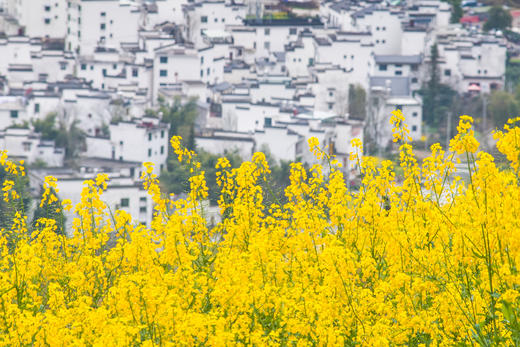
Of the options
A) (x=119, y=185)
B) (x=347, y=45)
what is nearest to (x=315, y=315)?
(x=119, y=185)

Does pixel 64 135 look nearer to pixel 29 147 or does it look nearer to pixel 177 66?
pixel 29 147

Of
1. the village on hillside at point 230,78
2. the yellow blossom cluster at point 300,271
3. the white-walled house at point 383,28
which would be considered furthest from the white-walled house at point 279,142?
the yellow blossom cluster at point 300,271

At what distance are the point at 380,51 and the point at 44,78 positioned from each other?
7.95m

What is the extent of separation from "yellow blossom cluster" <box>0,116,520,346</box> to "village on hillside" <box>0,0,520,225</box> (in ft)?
35.2

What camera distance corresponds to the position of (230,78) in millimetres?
26016

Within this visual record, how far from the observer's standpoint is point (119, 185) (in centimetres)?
1580

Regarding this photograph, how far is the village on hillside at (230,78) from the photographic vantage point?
19844 mm

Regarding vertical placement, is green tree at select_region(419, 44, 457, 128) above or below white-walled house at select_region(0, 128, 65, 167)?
above

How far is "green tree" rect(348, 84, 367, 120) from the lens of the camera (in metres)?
23.6

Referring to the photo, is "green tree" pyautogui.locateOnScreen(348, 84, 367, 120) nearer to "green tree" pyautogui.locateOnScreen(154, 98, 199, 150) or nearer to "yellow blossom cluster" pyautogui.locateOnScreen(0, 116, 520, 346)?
"green tree" pyautogui.locateOnScreen(154, 98, 199, 150)

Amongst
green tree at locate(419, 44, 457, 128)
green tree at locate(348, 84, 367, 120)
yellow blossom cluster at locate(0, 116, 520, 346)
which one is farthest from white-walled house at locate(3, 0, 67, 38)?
yellow blossom cluster at locate(0, 116, 520, 346)

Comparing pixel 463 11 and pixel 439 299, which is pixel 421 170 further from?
pixel 463 11

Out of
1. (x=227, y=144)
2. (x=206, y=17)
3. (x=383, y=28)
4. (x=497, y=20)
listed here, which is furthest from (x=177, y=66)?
(x=497, y=20)

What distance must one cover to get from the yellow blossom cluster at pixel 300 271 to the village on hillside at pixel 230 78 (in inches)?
422
